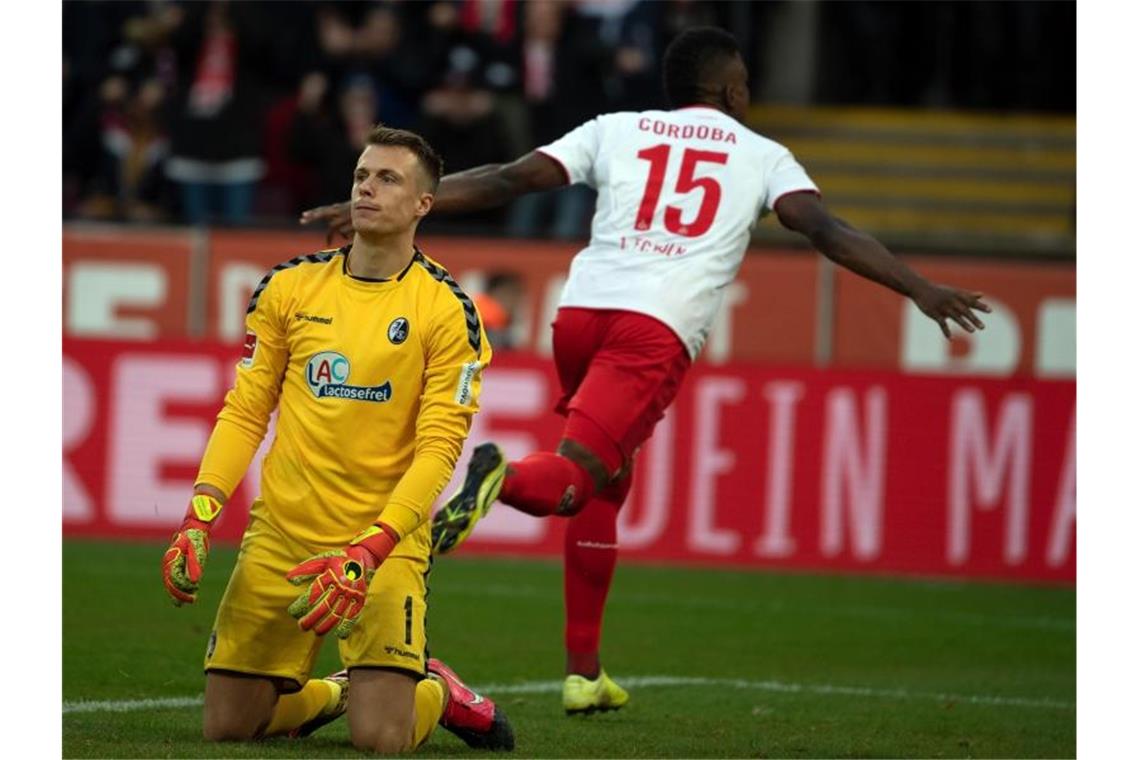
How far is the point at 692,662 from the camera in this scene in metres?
9.52

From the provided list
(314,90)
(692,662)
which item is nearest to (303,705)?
(692,662)

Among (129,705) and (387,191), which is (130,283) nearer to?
(129,705)

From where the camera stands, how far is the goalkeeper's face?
605 cm

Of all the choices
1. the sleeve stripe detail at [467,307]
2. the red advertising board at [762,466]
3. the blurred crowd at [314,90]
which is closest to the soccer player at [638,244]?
the sleeve stripe detail at [467,307]

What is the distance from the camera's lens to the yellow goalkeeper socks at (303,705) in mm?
6355

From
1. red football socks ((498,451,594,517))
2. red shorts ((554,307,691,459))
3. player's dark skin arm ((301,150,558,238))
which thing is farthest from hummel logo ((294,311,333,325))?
red shorts ((554,307,691,459))

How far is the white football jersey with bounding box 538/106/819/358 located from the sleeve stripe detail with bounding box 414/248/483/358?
1.29 m

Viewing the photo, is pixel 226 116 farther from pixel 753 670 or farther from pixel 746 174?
pixel 746 174

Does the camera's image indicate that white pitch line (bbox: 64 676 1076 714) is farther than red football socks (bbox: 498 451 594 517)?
Yes

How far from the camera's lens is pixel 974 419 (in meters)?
13.7

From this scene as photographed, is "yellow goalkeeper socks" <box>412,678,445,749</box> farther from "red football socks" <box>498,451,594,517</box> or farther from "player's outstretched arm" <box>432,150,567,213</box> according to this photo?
"player's outstretched arm" <box>432,150,567,213</box>

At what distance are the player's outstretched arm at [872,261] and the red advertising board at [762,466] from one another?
6.30 metres

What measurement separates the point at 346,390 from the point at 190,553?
662mm
